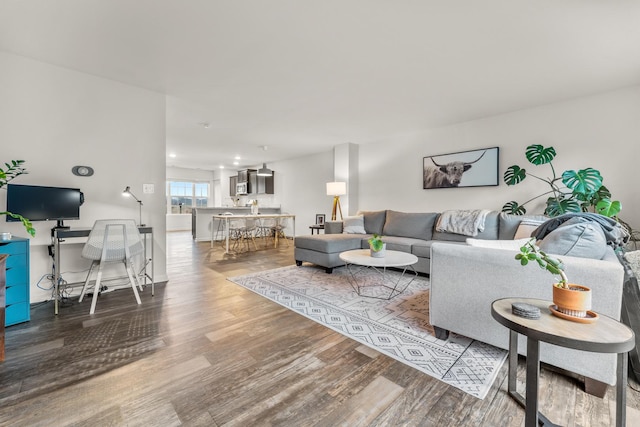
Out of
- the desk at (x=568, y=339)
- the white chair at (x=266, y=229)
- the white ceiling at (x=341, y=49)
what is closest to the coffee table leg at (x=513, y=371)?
the desk at (x=568, y=339)

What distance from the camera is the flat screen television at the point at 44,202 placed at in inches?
95.7

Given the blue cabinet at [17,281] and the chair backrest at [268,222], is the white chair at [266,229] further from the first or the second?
the blue cabinet at [17,281]

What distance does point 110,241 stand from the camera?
2668 mm

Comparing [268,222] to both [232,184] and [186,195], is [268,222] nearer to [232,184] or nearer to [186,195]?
[232,184]

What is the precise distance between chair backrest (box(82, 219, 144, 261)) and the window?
7790 millimetres

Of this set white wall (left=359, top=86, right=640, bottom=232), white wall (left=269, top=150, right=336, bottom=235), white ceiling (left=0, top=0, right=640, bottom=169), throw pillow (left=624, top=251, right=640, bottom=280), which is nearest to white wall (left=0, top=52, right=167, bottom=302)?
white ceiling (left=0, top=0, right=640, bottom=169)

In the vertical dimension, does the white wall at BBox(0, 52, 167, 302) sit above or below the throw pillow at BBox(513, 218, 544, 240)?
above

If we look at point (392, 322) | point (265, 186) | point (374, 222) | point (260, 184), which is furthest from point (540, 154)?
point (260, 184)

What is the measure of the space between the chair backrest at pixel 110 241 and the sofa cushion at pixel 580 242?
3.48 metres

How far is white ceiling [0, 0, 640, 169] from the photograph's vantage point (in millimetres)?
2010

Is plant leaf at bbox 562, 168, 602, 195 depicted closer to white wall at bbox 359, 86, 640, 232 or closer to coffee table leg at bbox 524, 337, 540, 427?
white wall at bbox 359, 86, 640, 232

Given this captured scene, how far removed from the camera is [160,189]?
3484mm

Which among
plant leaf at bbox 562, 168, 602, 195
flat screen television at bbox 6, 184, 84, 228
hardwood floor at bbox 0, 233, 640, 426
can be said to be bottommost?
hardwood floor at bbox 0, 233, 640, 426

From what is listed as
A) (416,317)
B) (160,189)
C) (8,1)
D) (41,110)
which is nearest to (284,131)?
Answer: (160,189)
